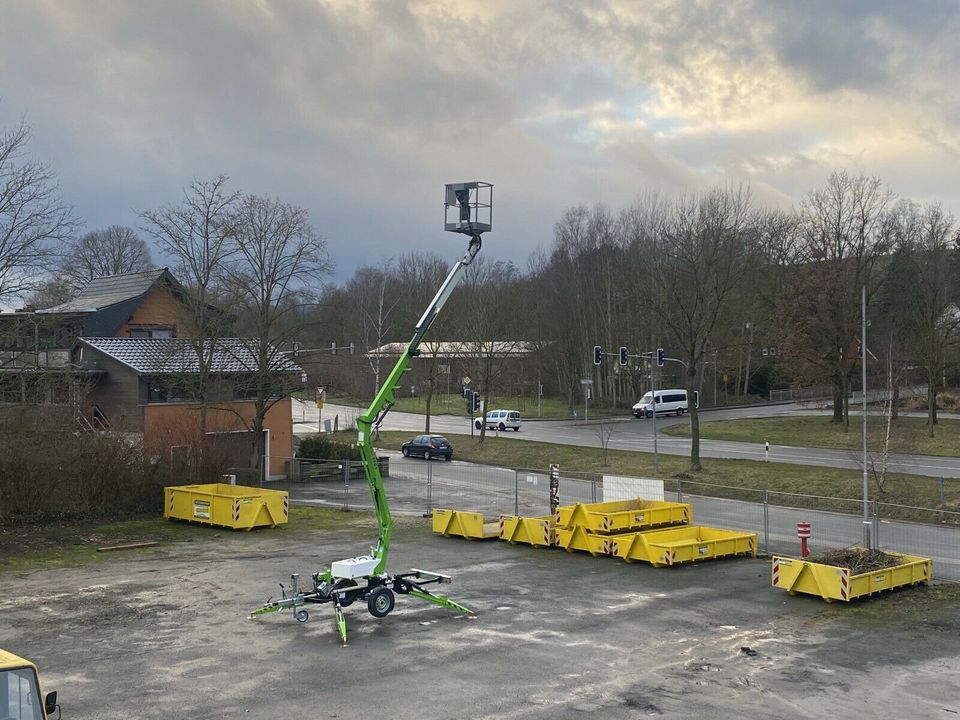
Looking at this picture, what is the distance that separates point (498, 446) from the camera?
5509cm

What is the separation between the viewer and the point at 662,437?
60.3 m

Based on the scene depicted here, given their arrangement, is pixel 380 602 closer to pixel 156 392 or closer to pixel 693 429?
pixel 156 392

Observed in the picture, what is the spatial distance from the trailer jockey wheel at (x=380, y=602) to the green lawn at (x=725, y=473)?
12828 mm

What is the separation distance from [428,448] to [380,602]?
34318 mm

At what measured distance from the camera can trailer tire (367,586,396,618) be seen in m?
16.3

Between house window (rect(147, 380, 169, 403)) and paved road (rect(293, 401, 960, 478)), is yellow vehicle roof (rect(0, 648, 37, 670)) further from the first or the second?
house window (rect(147, 380, 169, 403))

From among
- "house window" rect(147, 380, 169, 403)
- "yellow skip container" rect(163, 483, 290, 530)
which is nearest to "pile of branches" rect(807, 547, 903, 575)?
"yellow skip container" rect(163, 483, 290, 530)

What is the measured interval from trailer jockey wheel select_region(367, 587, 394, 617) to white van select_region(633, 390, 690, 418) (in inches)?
Result: 2426

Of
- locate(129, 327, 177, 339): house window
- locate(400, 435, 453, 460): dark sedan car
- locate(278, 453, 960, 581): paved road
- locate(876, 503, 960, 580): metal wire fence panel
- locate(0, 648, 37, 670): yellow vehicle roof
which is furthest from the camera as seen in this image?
locate(400, 435, 453, 460): dark sedan car

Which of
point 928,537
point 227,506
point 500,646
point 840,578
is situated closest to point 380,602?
point 500,646

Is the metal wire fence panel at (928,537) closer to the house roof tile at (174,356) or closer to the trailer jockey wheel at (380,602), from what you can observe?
the trailer jockey wheel at (380,602)

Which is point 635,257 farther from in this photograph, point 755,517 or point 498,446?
point 755,517

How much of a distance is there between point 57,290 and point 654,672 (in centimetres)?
2497

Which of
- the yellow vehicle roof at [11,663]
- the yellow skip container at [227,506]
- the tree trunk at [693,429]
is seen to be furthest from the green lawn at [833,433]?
the yellow vehicle roof at [11,663]
